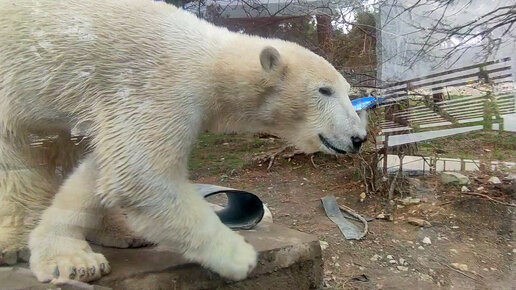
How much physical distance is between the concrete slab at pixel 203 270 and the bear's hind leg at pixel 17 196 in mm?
54

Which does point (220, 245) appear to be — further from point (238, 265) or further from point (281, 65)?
point (281, 65)

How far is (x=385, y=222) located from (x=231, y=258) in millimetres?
1380

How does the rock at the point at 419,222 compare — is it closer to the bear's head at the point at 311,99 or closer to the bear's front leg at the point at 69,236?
the bear's head at the point at 311,99

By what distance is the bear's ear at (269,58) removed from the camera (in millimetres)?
1172

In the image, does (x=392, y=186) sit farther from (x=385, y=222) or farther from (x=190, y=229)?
(x=190, y=229)

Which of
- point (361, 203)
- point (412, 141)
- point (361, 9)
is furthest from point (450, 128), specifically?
point (361, 9)

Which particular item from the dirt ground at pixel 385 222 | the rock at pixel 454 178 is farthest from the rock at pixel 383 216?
the rock at pixel 454 178

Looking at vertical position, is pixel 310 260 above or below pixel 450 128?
below

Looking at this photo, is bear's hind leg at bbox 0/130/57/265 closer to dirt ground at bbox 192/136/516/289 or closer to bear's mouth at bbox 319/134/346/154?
dirt ground at bbox 192/136/516/289

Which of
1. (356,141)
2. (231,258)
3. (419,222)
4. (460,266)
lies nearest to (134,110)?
(231,258)

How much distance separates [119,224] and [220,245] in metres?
0.41

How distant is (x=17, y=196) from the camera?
3.89ft

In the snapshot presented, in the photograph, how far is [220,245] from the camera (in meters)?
1.10

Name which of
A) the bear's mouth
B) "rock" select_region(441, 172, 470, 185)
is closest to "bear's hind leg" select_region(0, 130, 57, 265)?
the bear's mouth
